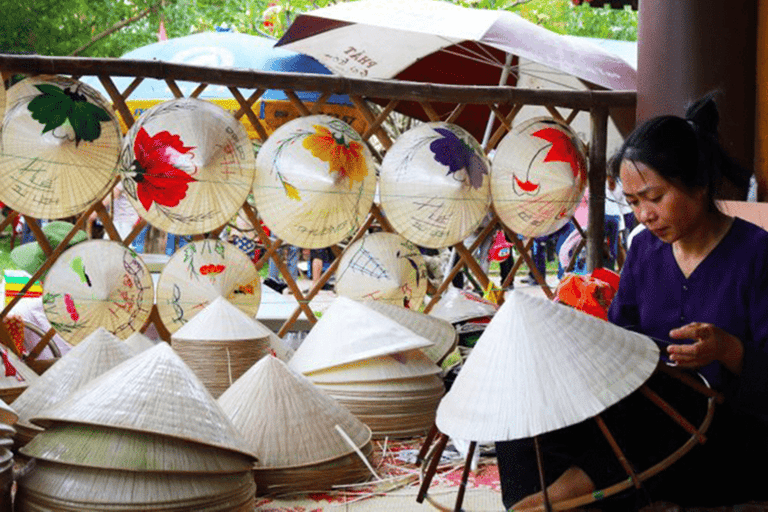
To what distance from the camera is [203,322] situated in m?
3.30

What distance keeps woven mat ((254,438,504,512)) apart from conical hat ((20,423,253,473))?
357mm

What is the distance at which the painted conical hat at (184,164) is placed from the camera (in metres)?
3.70

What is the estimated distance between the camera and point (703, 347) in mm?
1779

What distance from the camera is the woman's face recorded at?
198cm

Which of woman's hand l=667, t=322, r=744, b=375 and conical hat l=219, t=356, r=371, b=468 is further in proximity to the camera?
conical hat l=219, t=356, r=371, b=468

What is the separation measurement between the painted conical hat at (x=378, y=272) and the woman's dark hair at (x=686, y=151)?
2044mm

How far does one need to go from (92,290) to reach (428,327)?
120cm

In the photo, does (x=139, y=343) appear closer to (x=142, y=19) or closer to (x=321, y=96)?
(x=321, y=96)

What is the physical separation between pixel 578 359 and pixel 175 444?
88 cm

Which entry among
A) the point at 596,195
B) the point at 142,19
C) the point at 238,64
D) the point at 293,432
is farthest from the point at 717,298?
the point at 142,19

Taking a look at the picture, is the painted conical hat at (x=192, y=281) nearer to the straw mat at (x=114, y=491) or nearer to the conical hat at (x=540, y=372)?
the straw mat at (x=114, y=491)

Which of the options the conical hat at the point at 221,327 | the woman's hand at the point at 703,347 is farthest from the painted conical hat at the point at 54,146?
the woman's hand at the point at 703,347

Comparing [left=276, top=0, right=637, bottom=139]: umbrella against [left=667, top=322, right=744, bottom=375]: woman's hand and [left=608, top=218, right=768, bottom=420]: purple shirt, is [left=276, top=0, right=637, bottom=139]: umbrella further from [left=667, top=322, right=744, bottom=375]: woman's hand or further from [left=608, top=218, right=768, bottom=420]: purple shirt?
[left=667, top=322, right=744, bottom=375]: woman's hand

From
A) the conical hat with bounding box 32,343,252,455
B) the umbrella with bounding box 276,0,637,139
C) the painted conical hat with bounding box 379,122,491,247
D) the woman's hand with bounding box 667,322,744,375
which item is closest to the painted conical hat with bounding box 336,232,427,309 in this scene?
the painted conical hat with bounding box 379,122,491,247
